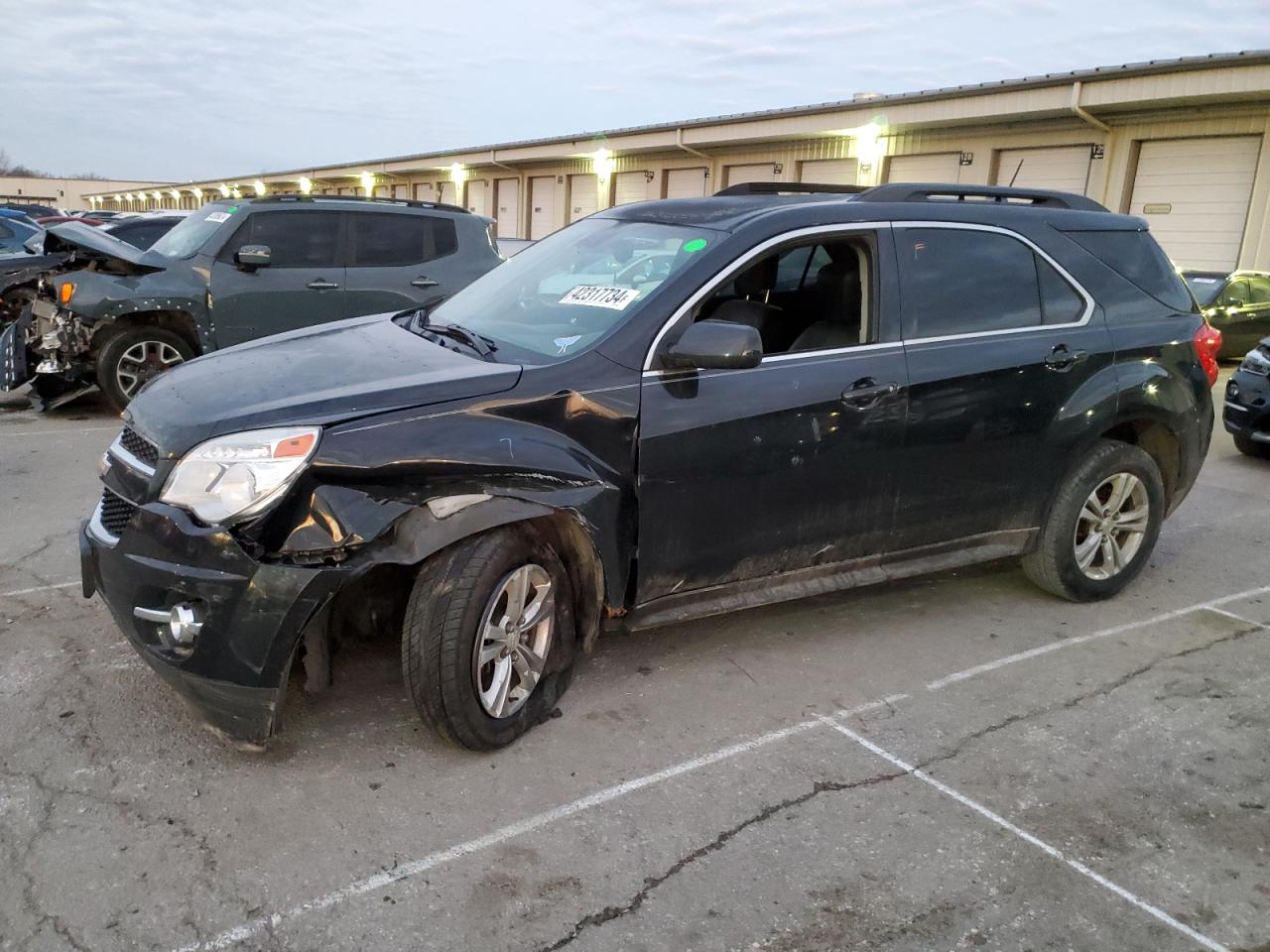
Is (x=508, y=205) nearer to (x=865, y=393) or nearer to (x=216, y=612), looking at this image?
(x=865, y=393)

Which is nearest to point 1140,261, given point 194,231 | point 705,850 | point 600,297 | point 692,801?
point 600,297

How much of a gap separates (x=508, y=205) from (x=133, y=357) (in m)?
25.2

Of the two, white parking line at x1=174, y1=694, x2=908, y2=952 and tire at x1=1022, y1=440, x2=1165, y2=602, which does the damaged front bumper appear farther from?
tire at x1=1022, y1=440, x2=1165, y2=602

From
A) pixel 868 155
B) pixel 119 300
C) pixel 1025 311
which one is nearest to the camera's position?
pixel 1025 311

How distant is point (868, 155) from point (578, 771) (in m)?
18.9

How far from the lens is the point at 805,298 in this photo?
175 inches

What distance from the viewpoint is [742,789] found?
126 inches

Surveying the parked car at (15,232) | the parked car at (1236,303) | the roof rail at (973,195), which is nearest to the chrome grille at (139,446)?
the roof rail at (973,195)

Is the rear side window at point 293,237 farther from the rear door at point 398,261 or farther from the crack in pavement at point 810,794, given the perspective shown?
the crack in pavement at point 810,794

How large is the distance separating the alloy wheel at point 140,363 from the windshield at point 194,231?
88 cm

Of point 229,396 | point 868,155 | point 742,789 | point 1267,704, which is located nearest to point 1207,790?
point 1267,704

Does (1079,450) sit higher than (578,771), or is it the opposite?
(1079,450)

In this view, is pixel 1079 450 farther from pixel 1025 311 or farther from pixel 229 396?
pixel 229 396

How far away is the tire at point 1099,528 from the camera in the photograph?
15.5ft
